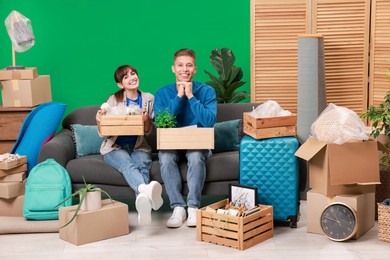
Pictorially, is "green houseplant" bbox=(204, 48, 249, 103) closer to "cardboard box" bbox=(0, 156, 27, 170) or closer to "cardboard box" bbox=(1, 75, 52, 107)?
"cardboard box" bbox=(1, 75, 52, 107)

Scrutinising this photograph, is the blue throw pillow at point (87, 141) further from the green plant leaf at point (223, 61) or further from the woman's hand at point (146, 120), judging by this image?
the green plant leaf at point (223, 61)

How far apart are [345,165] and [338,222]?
12.9 inches

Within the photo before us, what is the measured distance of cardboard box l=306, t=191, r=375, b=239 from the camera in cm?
398

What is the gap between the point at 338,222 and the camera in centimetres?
396

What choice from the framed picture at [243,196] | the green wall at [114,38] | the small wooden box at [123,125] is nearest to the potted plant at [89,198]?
the small wooden box at [123,125]

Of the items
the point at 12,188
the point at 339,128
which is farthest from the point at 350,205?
the point at 12,188

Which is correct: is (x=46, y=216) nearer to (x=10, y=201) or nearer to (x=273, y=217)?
(x=10, y=201)

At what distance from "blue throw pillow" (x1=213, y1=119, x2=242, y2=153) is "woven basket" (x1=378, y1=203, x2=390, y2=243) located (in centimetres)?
114

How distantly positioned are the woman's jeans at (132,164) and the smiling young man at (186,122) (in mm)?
109

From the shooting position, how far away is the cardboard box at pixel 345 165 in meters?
3.98

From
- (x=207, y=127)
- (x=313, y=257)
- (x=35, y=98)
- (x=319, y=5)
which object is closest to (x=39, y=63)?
(x=35, y=98)

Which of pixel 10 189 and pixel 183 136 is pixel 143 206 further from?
pixel 10 189

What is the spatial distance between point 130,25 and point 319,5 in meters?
1.51

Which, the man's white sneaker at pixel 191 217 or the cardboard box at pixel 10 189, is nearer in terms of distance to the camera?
the man's white sneaker at pixel 191 217
